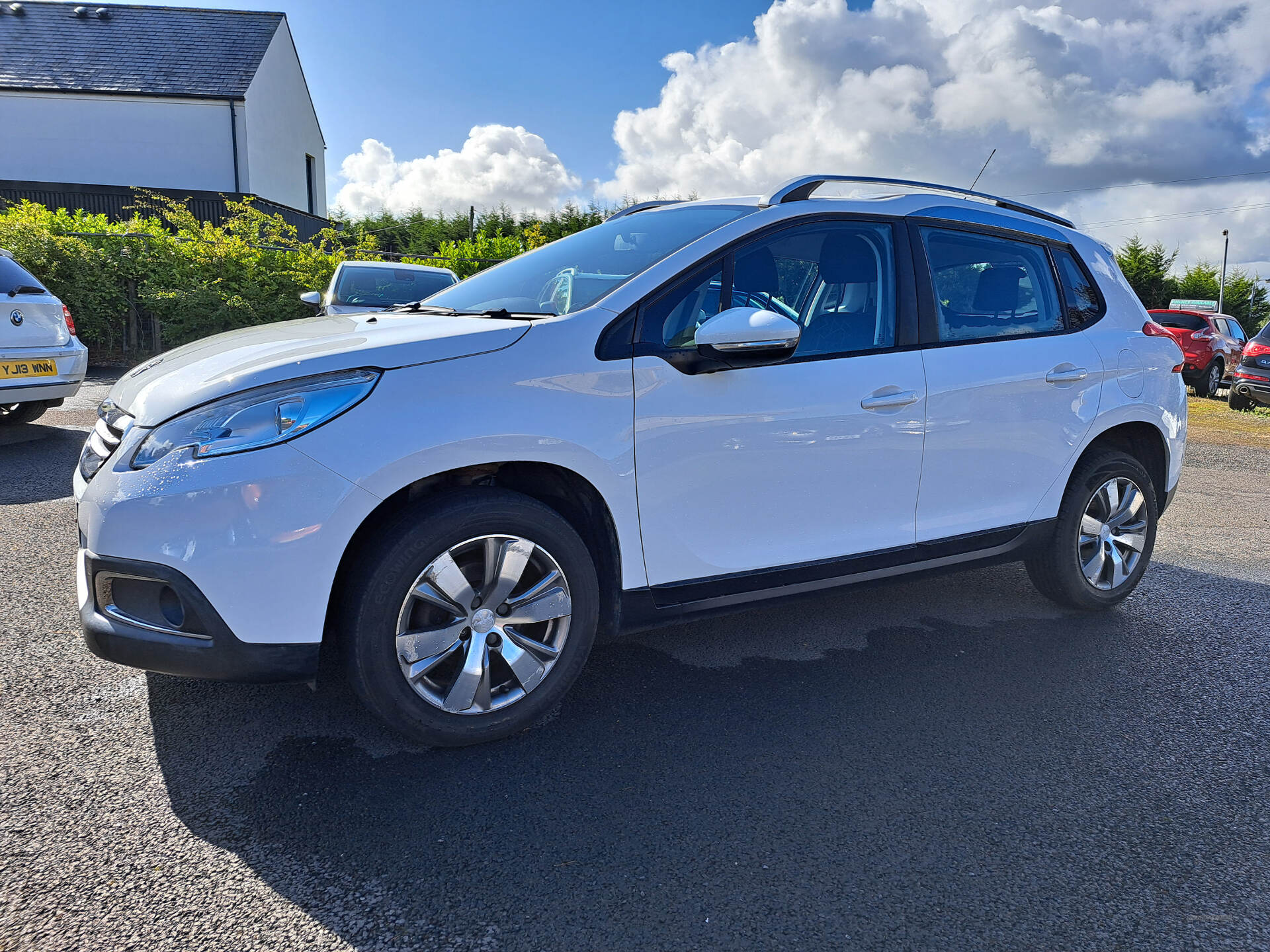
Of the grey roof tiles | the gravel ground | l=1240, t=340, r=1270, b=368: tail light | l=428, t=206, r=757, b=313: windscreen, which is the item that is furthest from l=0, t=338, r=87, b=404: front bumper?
the grey roof tiles

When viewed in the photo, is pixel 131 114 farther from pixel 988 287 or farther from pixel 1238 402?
pixel 988 287

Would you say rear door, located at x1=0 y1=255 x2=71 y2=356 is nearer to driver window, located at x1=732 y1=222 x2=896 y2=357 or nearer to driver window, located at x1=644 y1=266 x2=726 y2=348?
driver window, located at x1=644 y1=266 x2=726 y2=348

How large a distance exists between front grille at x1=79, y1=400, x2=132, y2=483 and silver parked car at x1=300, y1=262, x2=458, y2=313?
274 inches

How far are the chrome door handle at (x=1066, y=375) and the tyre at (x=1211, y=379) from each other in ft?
55.7

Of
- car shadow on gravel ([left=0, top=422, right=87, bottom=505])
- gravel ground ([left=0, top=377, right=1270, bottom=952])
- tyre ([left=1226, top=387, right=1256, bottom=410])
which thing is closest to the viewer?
gravel ground ([left=0, top=377, right=1270, bottom=952])

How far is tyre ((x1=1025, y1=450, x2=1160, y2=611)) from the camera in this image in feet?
13.2

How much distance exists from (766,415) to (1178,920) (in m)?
1.75

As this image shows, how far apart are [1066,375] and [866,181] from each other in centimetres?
120

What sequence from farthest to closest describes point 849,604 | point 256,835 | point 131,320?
point 131,320 < point 849,604 < point 256,835

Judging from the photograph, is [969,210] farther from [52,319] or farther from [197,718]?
[52,319]

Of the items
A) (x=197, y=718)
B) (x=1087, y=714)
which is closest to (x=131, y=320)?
(x=197, y=718)

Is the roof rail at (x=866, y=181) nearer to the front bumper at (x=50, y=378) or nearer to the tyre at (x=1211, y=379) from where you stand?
the front bumper at (x=50, y=378)

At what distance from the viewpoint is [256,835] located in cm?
228

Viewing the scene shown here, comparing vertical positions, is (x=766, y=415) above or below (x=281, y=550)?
above
